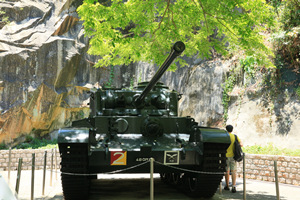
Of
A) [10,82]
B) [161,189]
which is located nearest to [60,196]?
[161,189]

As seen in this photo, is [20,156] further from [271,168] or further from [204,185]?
[271,168]

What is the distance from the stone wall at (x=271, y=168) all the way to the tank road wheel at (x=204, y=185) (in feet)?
5.07

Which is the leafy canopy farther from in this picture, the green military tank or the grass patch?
the grass patch

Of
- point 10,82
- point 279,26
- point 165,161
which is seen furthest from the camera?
point 10,82

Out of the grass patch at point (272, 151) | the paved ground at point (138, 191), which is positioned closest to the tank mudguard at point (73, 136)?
the paved ground at point (138, 191)

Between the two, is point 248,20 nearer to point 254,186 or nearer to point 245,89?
point 254,186

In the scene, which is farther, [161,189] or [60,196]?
[161,189]

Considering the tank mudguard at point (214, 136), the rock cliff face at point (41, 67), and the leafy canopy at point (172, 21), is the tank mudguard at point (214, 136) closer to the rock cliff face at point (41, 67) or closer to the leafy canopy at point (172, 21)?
the leafy canopy at point (172, 21)

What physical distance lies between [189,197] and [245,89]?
9.93 metres

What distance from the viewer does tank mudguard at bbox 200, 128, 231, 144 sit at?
6562mm

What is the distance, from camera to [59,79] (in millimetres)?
21531

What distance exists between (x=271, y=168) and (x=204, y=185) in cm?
374

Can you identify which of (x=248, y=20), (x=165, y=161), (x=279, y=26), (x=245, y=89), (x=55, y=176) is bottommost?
(x=55, y=176)

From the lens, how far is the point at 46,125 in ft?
71.3
